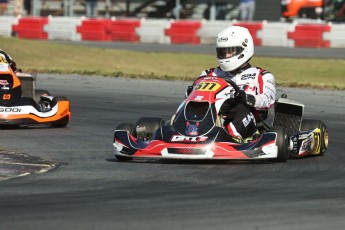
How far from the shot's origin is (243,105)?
32.2ft

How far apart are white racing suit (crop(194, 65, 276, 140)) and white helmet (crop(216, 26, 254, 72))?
107 mm

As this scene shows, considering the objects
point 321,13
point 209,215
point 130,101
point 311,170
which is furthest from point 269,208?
point 321,13

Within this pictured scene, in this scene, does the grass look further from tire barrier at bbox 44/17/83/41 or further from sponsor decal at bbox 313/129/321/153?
sponsor decal at bbox 313/129/321/153

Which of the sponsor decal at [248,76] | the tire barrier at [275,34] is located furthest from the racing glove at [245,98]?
the tire barrier at [275,34]

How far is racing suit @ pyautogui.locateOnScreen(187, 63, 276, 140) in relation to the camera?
9703 millimetres

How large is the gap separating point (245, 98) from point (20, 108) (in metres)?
3.41

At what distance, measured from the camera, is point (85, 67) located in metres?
22.4

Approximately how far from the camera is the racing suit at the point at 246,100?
31.8 feet

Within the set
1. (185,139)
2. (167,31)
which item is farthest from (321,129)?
(167,31)

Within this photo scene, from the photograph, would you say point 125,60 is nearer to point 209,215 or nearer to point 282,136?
point 282,136

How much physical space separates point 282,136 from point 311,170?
453 millimetres

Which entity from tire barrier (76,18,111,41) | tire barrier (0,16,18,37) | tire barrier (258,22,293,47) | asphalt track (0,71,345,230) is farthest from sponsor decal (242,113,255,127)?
tire barrier (0,16,18,37)

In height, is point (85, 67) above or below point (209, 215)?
below

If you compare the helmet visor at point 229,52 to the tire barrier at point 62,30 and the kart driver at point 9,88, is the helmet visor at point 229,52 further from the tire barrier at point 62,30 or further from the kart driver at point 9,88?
the tire barrier at point 62,30
